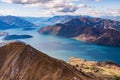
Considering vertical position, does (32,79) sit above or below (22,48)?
below

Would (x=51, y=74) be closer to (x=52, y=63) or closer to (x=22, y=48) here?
(x=52, y=63)

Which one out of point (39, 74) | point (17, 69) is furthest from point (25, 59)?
point (39, 74)

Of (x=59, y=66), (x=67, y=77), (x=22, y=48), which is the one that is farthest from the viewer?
(x=22, y=48)

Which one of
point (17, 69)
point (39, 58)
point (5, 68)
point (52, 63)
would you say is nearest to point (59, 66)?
point (52, 63)

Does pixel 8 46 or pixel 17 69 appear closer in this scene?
pixel 17 69

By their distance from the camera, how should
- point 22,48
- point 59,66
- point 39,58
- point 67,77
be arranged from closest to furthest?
point 67,77 < point 59,66 < point 39,58 < point 22,48

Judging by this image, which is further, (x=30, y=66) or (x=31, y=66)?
(x=30, y=66)
